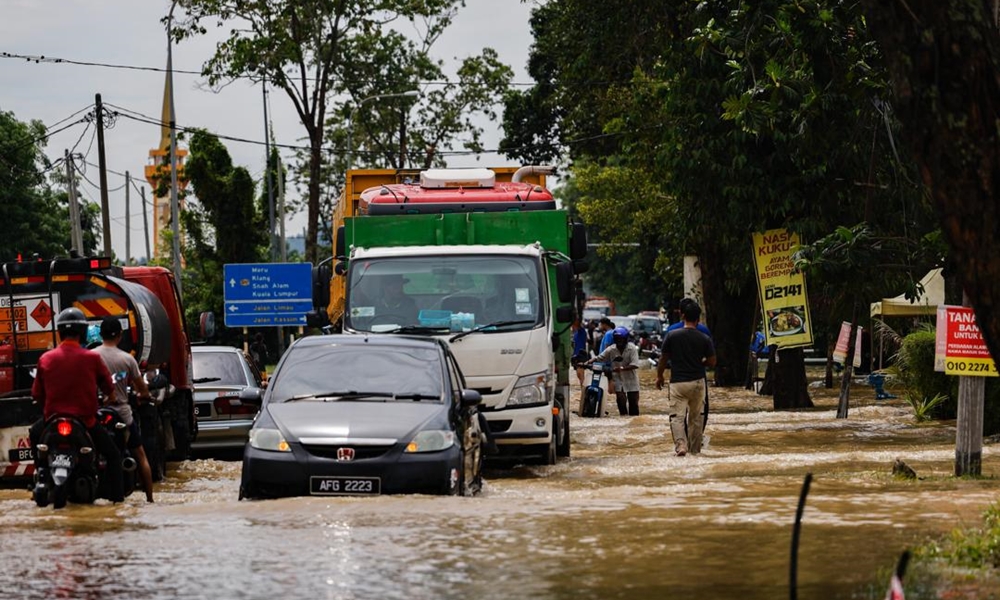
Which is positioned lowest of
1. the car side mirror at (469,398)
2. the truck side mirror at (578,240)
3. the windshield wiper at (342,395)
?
the car side mirror at (469,398)

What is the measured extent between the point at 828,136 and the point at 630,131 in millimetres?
13769

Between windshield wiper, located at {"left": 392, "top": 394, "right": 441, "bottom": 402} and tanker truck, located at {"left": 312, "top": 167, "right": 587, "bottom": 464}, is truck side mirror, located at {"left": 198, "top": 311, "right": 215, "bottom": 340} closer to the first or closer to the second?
tanker truck, located at {"left": 312, "top": 167, "right": 587, "bottom": 464}

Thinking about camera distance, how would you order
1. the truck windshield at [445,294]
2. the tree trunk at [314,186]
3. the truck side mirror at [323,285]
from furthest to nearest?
the tree trunk at [314,186]
the truck side mirror at [323,285]
the truck windshield at [445,294]

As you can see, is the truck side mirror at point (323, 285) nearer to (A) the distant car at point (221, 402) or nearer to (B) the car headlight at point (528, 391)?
(A) the distant car at point (221, 402)

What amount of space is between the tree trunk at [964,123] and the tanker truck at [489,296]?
29.4 ft

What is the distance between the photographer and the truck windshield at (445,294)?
17.1m

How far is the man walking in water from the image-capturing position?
1836 cm

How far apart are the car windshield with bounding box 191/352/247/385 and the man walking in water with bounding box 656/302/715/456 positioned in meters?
5.56

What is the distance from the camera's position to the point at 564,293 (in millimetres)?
17469

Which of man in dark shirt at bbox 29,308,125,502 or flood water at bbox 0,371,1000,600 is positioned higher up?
man in dark shirt at bbox 29,308,125,502

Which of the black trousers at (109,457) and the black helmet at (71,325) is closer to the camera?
the black helmet at (71,325)

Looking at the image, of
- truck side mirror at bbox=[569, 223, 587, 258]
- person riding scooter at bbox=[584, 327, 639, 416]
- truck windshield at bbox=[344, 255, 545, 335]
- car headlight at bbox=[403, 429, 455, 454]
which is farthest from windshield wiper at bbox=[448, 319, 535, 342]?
person riding scooter at bbox=[584, 327, 639, 416]

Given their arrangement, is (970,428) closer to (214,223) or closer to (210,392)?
(210,392)

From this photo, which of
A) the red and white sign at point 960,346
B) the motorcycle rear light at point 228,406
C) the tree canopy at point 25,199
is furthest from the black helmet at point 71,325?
the tree canopy at point 25,199
